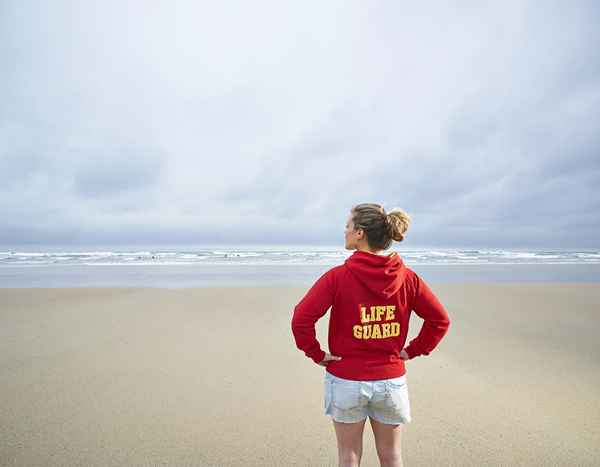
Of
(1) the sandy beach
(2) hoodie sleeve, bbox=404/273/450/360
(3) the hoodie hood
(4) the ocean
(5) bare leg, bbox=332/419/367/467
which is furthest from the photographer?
(4) the ocean

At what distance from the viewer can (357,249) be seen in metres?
1.87

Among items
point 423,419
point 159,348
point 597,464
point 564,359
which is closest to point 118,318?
point 159,348

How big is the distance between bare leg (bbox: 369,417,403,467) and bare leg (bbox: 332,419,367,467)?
106 mm

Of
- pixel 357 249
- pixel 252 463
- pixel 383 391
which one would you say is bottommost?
pixel 252 463

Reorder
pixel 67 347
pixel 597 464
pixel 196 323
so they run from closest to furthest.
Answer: pixel 597 464
pixel 67 347
pixel 196 323

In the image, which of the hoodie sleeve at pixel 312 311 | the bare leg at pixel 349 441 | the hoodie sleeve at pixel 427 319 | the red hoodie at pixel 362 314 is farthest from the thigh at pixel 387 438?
the hoodie sleeve at pixel 312 311

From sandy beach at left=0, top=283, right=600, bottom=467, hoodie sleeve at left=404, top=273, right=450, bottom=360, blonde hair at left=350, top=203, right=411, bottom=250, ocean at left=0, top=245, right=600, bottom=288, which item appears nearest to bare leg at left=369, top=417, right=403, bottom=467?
hoodie sleeve at left=404, top=273, right=450, bottom=360

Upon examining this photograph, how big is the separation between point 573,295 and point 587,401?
7704 millimetres

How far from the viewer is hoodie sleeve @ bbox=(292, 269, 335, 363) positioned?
70.6 inches

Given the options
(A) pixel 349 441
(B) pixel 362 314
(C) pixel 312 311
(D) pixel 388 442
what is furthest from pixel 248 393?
(B) pixel 362 314

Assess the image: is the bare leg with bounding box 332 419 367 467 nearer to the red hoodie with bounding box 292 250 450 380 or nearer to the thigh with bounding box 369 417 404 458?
the thigh with bounding box 369 417 404 458

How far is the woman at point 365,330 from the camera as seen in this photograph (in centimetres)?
177

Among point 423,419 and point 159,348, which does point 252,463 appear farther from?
point 159,348

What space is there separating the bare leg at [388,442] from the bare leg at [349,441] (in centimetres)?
11
